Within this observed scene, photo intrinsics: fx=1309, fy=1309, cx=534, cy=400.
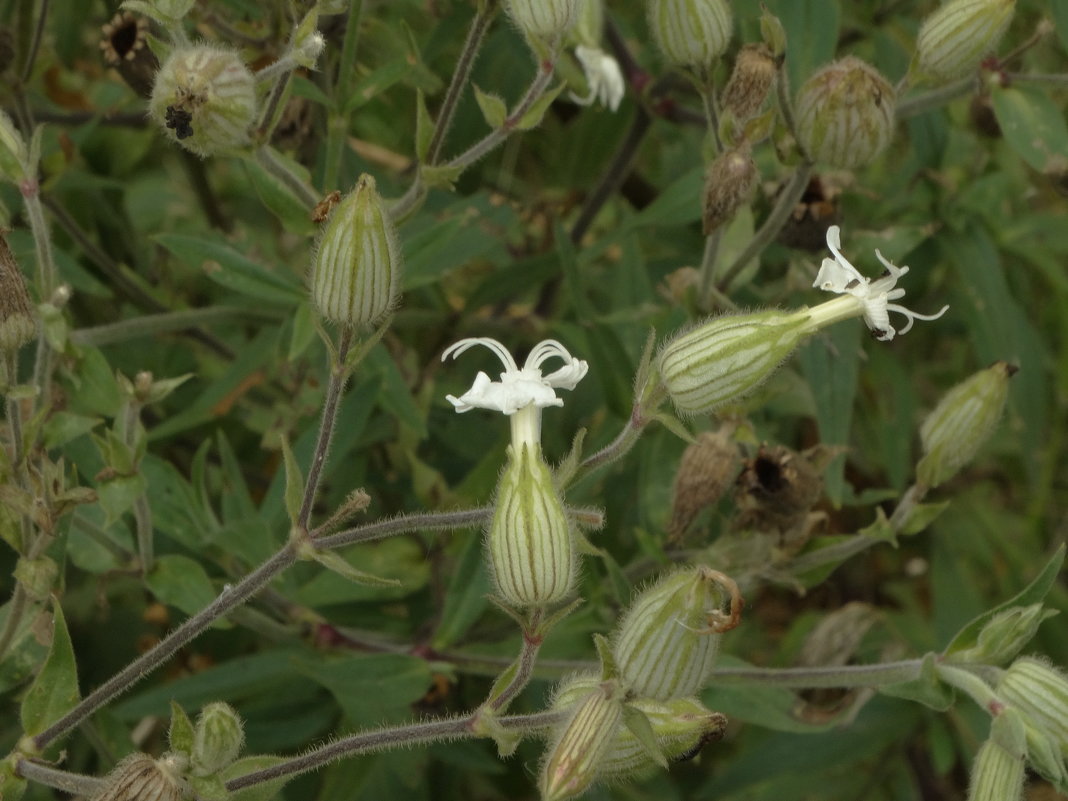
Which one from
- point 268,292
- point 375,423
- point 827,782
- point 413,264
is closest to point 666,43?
point 413,264

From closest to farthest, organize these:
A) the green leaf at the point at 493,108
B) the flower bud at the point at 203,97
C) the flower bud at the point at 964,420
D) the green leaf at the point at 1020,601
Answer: the flower bud at the point at 203,97, the green leaf at the point at 1020,601, the green leaf at the point at 493,108, the flower bud at the point at 964,420

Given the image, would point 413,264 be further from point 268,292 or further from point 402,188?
point 402,188

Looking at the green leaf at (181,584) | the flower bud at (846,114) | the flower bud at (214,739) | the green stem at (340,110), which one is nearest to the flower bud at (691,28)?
the flower bud at (846,114)

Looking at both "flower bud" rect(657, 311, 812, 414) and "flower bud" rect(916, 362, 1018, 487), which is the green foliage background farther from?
"flower bud" rect(657, 311, 812, 414)

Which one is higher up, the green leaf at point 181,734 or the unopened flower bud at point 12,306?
the unopened flower bud at point 12,306

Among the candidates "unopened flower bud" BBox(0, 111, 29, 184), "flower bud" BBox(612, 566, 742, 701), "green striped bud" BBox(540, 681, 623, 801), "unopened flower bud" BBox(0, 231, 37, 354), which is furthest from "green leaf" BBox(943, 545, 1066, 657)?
"unopened flower bud" BBox(0, 111, 29, 184)

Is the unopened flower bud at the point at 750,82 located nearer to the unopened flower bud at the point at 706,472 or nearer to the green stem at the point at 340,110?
the unopened flower bud at the point at 706,472
